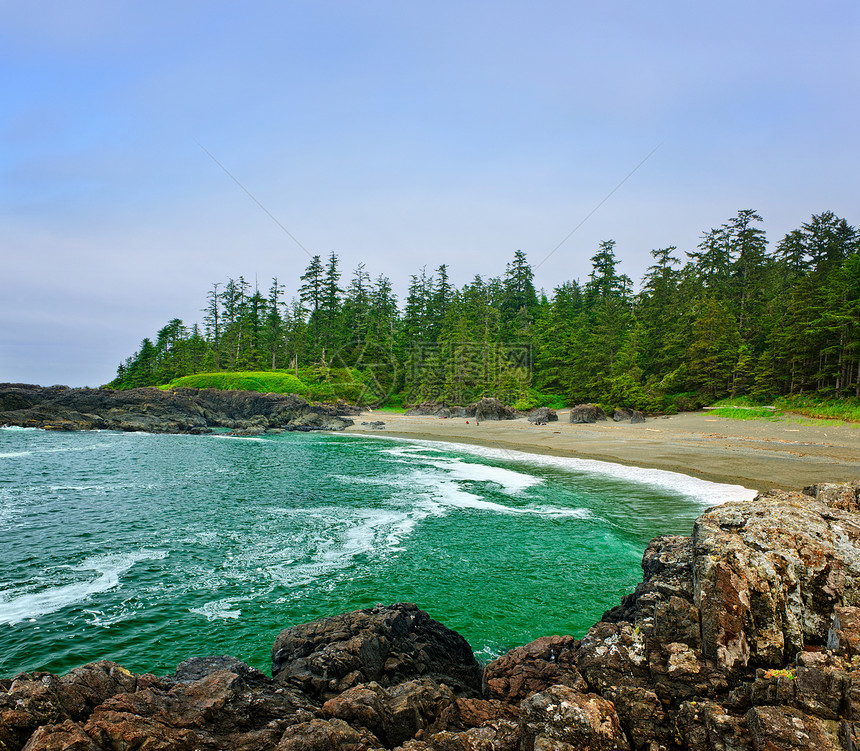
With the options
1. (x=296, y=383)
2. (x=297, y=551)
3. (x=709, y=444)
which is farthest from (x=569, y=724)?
(x=296, y=383)

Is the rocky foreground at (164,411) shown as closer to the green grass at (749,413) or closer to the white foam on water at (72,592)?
the white foam on water at (72,592)

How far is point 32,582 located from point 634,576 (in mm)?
13665

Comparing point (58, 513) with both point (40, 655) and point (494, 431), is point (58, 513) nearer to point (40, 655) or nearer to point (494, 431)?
point (40, 655)

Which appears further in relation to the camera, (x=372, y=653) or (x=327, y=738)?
(x=372, y=653)

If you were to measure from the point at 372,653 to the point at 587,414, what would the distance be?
38.7m

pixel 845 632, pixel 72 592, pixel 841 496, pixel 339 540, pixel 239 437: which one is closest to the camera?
pixel 845 632

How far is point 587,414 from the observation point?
41.2 meters

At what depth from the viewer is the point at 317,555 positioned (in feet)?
37.6

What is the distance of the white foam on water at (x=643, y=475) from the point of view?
15.4 m

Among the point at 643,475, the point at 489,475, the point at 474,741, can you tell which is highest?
the point at 474,741

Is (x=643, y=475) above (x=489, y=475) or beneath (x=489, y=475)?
above

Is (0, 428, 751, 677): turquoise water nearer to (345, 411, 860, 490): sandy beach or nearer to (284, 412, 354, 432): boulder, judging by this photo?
(345, 411, 860, 490): sandy beach

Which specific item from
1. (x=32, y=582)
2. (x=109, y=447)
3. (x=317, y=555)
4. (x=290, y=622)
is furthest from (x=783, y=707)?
(x=109, y=447)

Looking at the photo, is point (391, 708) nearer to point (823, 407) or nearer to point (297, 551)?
point (297, 551)
